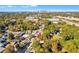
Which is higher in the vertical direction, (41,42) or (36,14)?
(36,14)

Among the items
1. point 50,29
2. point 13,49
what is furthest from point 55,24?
point 13,49

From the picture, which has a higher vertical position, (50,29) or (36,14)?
(36,14)
